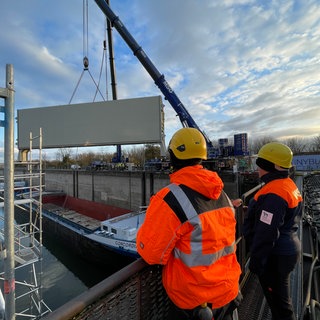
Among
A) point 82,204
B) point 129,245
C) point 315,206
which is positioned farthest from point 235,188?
point 82,204

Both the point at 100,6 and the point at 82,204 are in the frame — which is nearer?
the point at 100,6

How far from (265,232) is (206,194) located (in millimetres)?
932

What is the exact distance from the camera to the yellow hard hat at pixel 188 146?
1.55 metres

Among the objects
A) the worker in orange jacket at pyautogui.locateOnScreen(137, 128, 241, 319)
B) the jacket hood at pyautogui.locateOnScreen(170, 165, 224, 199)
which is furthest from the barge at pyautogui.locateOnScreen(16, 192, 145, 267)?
the jacket hood at pyautogui.locateOnScreen(170, 165, 224, 199)

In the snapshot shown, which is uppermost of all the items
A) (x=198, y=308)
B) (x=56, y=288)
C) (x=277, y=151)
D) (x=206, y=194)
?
(x=277, y=151)

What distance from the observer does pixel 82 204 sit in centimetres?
2611

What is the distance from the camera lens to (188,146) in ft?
5.11

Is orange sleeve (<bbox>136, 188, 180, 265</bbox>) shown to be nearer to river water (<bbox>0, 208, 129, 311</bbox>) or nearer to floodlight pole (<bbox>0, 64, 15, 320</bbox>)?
floodlight pole (<bbox>0, 64, 15, 320</bbox>)

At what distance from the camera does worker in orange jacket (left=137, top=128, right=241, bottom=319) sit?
130 centimetres

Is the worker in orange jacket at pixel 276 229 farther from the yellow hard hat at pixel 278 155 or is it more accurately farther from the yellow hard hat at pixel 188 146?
the yellow hard hat at pixel 188 146

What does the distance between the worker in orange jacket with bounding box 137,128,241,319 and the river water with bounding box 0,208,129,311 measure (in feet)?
31.7

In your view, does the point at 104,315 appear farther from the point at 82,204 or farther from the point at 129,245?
the point at 82,204

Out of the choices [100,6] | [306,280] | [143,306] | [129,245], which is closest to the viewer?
[143,306]

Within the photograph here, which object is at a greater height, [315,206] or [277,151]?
[277,151]
